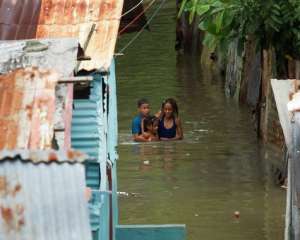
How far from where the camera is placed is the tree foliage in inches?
493

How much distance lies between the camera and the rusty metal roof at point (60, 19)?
9.05 metres

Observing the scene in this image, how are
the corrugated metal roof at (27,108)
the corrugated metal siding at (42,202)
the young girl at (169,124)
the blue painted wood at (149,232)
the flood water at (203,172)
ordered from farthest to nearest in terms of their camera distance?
the young girl at (169,124) < the flood water at (203,172) < the blue painted wood at (149,232) < the corrugated metal roof at (27,108) < the corrugated metal siding at (42,202)

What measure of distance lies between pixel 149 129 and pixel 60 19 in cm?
817

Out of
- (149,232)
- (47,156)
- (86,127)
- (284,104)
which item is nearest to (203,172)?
(149,232)

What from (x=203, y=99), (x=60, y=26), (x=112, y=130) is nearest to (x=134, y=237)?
(x=112, y=130)

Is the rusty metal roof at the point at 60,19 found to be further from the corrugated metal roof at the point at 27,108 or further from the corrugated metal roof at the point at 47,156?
the corrugated metal roof at the point at 47,156

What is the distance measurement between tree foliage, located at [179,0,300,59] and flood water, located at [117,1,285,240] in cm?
197

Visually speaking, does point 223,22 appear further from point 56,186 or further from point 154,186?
point 56,186

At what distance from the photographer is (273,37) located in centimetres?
1323

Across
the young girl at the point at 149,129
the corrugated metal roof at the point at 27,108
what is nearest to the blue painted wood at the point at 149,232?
the corrugated metal roof at the point at 27,108

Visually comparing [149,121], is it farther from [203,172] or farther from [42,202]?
[42,202]

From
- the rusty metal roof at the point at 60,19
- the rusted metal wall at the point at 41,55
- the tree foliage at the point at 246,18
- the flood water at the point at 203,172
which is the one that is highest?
the tree foliage at the point at 246,18

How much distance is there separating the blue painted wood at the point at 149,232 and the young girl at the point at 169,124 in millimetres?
6242

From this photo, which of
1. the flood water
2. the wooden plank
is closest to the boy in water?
the flood water
